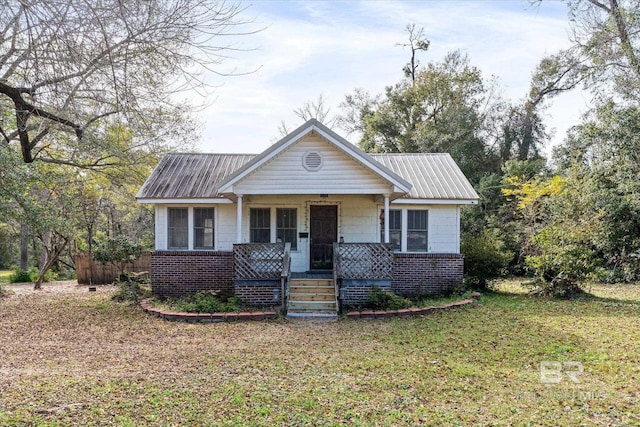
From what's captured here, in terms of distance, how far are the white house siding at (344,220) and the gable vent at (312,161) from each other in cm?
181

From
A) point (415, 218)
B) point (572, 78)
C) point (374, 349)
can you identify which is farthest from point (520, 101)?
point (374, 349)

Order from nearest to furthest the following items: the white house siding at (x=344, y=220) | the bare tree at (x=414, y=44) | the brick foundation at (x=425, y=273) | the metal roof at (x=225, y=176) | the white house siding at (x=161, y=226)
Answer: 1. the brick foundation at (x=425, y=273)
2. the metal roof at (x=225, y=176)
3. the white house siding at (x=161, y=226)
4. the white house siding at (x=344, y=220)
5. the bare tree at (x=414, y=44)

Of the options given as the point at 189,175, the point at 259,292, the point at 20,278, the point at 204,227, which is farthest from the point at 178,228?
the point at 20,278

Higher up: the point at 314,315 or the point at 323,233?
the point at 323,233

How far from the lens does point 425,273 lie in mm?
13734

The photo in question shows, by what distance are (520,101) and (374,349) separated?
24.9m

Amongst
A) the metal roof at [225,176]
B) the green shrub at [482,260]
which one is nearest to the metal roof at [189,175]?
the metal roof at [225,176]

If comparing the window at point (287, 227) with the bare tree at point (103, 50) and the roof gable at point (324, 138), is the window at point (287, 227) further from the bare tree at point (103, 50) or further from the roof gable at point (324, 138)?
the bare tree at point (103, 50)

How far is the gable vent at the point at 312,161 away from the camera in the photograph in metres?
12.8

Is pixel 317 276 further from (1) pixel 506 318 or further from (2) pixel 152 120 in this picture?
(2) pixel 152 120

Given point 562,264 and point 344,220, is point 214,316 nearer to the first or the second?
point 344,220

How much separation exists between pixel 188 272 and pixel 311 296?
3.94 m

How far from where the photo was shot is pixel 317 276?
13.8m

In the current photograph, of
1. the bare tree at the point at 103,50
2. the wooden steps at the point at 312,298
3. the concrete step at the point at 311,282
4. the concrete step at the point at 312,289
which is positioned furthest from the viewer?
the concrete step at the point at 311,282
